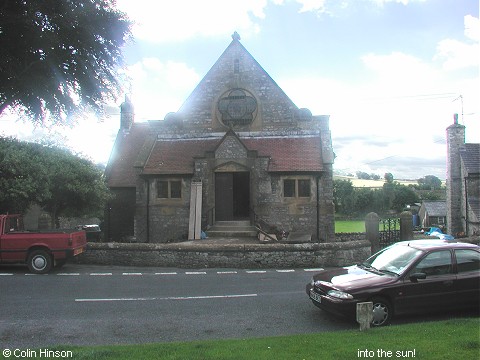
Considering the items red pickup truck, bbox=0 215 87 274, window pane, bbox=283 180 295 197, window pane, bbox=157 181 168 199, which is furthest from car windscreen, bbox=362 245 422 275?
window pane, bbox=157 181 168 199

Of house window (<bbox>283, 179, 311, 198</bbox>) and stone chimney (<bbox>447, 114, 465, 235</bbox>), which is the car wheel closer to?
house window (<bbox>283, 179, 311, 198</bbox>)

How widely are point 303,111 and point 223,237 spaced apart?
9.57m

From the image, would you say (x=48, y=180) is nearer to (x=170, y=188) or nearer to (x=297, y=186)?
(x=170, y=188)

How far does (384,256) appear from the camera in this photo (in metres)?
9.04

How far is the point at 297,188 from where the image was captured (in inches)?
878

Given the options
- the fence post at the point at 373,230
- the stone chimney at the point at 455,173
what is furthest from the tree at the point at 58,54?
the stone chimney at the point at 455,173

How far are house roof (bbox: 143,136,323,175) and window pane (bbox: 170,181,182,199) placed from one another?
0.72 meters

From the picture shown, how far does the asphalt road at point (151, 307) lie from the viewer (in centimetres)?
741

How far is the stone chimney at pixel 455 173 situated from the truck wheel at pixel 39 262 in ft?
84.9

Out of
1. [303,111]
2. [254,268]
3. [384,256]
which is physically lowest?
[254,268]

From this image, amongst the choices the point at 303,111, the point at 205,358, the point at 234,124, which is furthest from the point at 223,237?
the point at 205,358

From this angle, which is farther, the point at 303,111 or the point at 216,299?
the point at 303,111

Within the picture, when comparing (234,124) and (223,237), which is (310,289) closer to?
(223,237)

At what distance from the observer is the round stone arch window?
2473 cm
